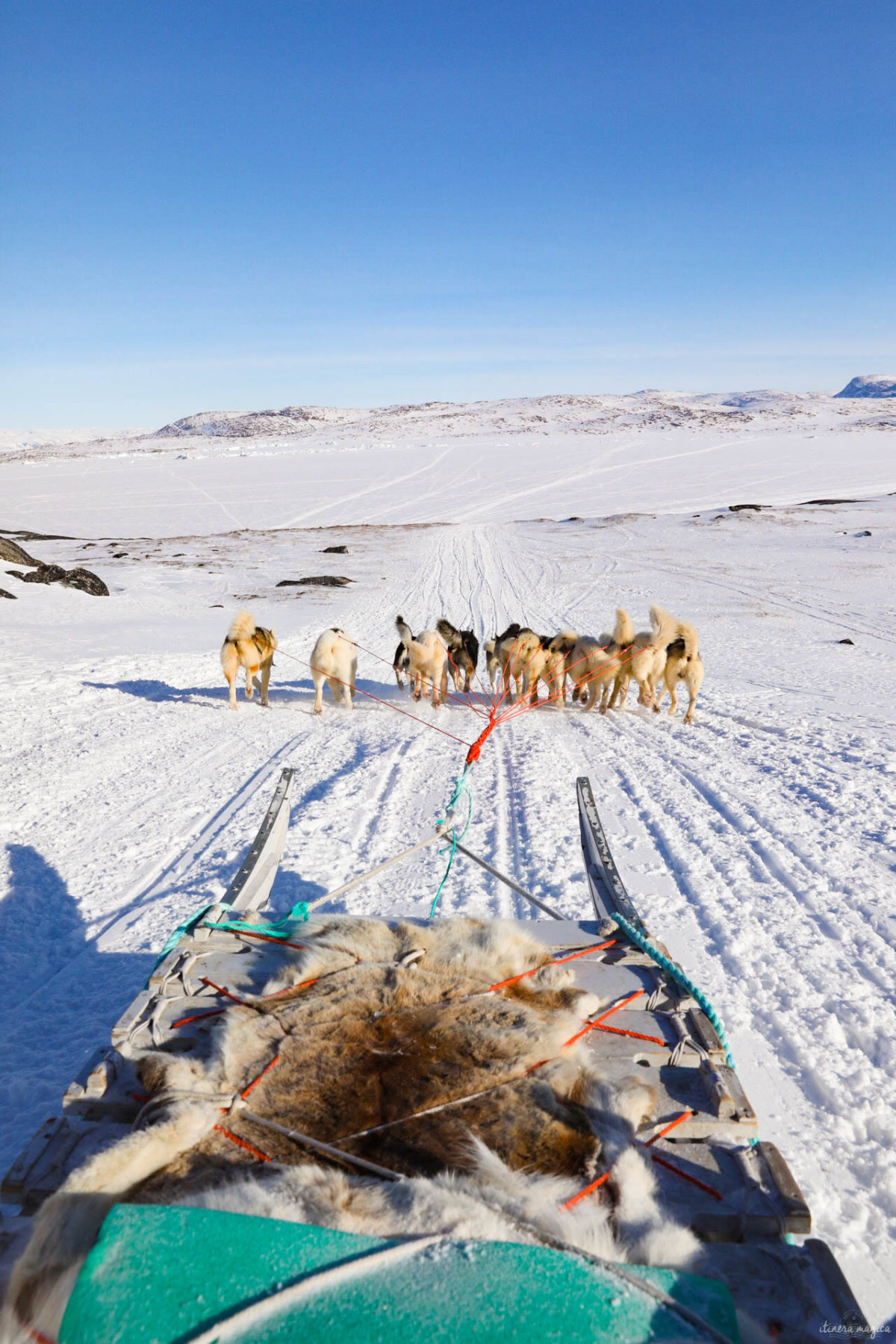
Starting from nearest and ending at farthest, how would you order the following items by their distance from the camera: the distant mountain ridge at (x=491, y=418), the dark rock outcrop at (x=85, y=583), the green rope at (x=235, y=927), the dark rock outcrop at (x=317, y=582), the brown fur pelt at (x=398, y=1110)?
the brown fur pelt at (x=398, y=1110) → the green rope at (x=235, y=927) → the dark rock outcrop at (x=85, y=583) → the dark rock outcrop at (x=317, y=582) → the distant mountain ridge at (x=491, y=418)

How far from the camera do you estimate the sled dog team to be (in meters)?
8.40

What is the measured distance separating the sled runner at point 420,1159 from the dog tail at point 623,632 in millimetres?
6088

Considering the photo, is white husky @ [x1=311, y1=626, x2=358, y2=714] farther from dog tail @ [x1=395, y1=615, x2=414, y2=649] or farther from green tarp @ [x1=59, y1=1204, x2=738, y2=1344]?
green tarp @ [x1=59, y1=1204, x2=738, y2=1344]

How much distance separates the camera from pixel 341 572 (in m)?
21.2

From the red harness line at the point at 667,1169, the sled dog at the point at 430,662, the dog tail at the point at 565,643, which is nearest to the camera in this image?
the red harness line at the point at 667,1169

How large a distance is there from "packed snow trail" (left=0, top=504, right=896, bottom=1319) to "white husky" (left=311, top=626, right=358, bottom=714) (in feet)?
1.19

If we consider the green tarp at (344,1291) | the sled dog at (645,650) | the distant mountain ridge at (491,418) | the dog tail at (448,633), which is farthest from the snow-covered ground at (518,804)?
the distant mountain ridge at (491,418)

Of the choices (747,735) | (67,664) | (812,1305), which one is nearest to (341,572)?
(67,664)

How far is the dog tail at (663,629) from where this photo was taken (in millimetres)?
8523

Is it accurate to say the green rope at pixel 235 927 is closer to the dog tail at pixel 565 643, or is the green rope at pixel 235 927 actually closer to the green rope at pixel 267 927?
the green rope at pixel 267 927

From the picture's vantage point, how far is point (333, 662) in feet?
27.8

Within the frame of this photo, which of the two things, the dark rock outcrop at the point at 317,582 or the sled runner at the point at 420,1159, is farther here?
the dark rock outcrop at the point at 317,582

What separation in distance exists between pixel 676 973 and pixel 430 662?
6.41 m

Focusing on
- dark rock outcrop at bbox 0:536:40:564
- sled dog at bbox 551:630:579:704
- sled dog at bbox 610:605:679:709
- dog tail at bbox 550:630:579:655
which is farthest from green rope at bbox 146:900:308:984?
dark rock outcrop at bbox 0:536:40:564
